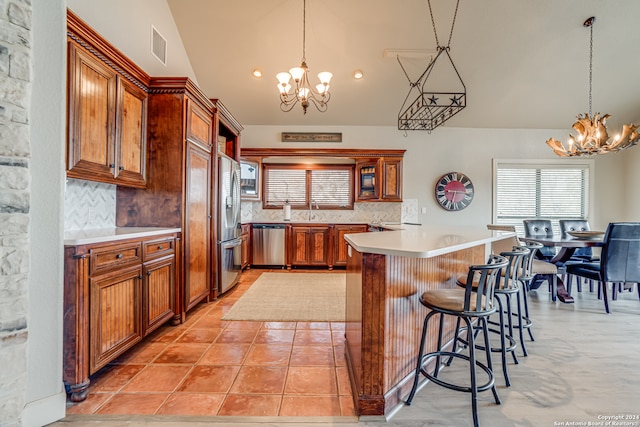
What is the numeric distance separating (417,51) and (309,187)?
116 inches

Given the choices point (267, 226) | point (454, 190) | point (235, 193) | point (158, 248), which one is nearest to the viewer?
point (158, 248)

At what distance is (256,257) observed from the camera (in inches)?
211

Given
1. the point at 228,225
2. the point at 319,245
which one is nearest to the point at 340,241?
the point at 319,245

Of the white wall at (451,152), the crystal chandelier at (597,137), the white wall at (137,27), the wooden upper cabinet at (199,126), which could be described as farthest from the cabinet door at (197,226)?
the crystal chandelier at (597,137)

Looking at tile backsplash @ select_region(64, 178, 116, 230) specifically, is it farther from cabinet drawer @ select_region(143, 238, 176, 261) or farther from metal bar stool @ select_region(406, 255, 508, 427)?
metal bar stool @ select_region(406, 255, 508, 427)

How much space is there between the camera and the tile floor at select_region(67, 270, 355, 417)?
1.66 m

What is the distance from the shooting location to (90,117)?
205 centimetres

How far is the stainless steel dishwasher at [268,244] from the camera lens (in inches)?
210

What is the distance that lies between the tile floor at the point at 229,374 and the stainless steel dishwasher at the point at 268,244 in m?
Answer: 2.52

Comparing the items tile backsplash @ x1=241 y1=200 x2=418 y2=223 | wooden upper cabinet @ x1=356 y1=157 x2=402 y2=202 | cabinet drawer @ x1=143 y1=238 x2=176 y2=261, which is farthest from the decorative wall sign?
cabinet drawer @ x1=143 y1=238 x2=176 y2=261

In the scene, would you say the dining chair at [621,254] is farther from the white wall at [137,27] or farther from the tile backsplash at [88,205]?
the white wall at [137,27]

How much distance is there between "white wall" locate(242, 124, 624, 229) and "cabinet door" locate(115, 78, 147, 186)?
321 cm

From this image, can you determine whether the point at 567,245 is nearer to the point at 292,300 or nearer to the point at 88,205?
the point at 292,300

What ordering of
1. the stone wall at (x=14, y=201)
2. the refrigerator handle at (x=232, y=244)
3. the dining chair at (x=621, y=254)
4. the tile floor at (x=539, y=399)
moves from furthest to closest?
the refrigerator handle at (x=232, y=244)
the dining chair at (x=621, y=254)
the tile floor at (x=539, y=399)
the stone wall at (x=14, y=201)
